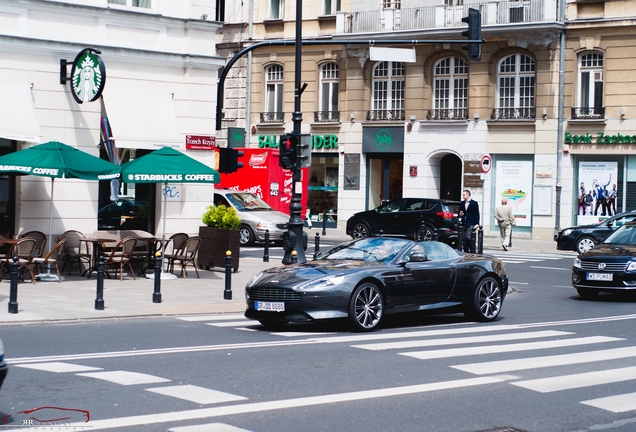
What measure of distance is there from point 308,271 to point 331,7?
32.3 m

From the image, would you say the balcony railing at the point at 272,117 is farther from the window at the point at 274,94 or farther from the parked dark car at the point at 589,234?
the parked dark car at the point at 589,234

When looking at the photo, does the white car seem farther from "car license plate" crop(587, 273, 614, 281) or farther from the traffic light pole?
"car license plate" crop(587, 273, 614, 281)

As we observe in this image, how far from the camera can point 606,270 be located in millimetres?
18406

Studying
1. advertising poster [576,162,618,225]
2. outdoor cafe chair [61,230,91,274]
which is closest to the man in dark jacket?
outdoor cafe chair [61,230,91,274]

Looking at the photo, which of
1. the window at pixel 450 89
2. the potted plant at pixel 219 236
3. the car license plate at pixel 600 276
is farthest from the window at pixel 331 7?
the car license plate at pixel 600 276

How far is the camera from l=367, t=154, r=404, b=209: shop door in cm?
4338

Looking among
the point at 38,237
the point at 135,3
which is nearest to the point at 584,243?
the point at 135,3

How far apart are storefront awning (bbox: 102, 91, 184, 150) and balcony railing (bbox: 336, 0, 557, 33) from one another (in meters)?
19.6

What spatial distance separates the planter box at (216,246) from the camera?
22562 mm

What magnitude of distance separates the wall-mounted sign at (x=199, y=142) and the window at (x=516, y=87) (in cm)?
1873

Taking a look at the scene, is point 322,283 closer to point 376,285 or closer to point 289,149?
point 376,285

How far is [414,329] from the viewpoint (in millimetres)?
14195

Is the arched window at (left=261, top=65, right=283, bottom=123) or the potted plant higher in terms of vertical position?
the arched window at (left=261, top=65, right=283, bottom=123)

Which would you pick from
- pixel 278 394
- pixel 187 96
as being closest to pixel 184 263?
pixel 187 96
